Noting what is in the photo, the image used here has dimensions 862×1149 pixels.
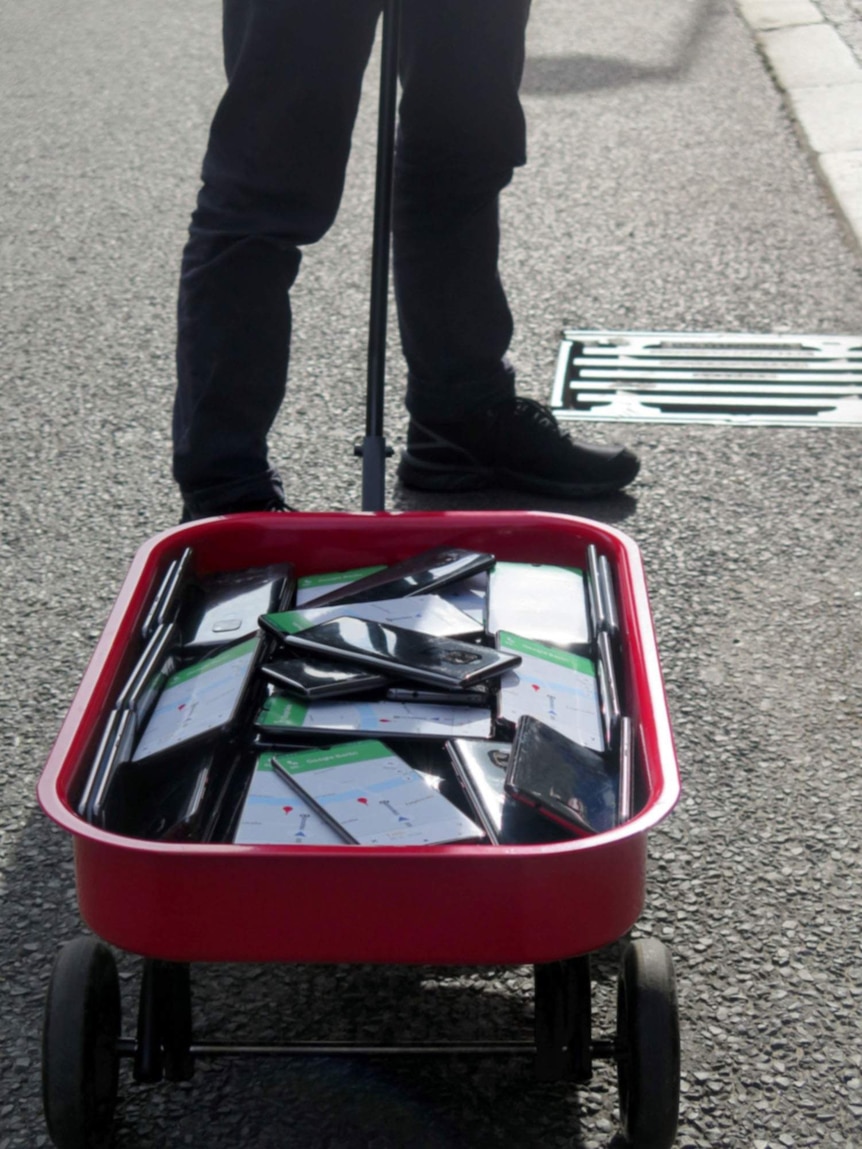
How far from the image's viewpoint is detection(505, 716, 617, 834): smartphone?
1.37 meters

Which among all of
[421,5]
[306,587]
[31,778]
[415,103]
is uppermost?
[421,5]

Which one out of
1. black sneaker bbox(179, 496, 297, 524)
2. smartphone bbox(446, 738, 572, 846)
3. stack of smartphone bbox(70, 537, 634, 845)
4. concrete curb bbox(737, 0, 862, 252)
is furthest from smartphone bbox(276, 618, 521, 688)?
concrete curb bbox(737, 0, 862, 252)

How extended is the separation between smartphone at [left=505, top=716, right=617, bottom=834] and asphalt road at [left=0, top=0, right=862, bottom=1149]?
313 mm

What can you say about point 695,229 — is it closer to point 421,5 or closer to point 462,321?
point 462,321

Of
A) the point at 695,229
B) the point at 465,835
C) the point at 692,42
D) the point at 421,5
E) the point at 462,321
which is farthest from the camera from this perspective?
the point at 692,42

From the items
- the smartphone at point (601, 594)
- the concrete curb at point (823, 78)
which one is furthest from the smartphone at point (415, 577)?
the concrete curb at point (823, 78)

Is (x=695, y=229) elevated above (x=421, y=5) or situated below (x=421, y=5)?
below

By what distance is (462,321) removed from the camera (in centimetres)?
266

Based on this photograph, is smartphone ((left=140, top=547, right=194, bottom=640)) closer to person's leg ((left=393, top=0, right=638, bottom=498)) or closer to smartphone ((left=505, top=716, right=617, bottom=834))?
smartphone ((left=505, top=716, right=617, bottom=834))

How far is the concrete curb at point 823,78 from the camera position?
14.9ft

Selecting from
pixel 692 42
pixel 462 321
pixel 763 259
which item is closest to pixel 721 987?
pixel 462 321

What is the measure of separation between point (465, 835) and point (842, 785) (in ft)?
2.70

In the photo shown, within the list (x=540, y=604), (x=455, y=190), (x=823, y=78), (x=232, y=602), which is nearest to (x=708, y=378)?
(x=455, y=190)

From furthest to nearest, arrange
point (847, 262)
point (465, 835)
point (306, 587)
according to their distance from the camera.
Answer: point (847, 262), point (306, 587), point (465, 835)
